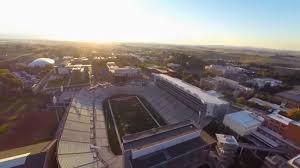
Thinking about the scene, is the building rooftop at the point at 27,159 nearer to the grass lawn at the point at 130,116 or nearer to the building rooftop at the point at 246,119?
the grass lawn at the point at 130,116

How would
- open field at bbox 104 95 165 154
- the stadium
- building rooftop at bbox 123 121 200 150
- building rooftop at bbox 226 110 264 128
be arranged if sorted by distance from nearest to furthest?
building rooftop at bbox 123 121 200 150
the stadium
building rooftop at bbox 226 110 264 128
open field at bbox 104 95 165 154

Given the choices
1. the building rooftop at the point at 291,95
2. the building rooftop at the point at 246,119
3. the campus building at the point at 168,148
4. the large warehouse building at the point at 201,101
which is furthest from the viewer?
the building rooftop at the point at 291,95

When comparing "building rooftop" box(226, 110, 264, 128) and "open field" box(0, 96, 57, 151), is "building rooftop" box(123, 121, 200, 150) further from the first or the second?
"open field" box(0, 96, 57, 151)

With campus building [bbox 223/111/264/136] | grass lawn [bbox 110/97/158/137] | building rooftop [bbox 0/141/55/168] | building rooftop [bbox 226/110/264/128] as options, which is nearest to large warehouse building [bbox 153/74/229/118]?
campus building [bbox 223/111/264/136]

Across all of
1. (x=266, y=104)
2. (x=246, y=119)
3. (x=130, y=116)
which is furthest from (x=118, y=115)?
(x=266, y=104)

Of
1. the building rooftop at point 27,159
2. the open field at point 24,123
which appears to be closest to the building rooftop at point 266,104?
the building rooftop at point 27,159

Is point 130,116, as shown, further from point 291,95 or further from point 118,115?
point 291,95

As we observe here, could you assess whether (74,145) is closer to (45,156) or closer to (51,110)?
(45,156)

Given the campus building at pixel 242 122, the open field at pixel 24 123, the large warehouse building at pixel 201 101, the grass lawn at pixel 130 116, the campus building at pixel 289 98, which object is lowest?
the grass lawn at pixel 130 116
